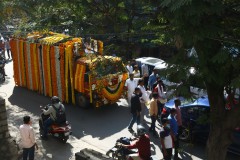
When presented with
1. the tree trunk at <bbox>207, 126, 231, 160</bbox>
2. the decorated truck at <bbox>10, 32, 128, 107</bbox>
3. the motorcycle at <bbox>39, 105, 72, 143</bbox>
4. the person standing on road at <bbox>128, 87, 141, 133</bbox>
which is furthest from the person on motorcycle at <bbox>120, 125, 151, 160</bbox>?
the decorated truck at <bbox>10, 32, 128, 107</bbox>

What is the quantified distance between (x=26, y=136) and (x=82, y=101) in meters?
5.02

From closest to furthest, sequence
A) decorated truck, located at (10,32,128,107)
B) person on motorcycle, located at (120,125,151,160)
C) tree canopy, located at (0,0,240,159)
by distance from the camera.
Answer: tree canopy, located at (0,0,240,159) → person on motorcycle, located at (120,125,151,160) → decorated truck, located at (10,32,128,107)

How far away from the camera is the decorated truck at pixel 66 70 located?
1346 cm

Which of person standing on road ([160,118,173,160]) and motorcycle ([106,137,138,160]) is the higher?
person standing on road ([160,118,173,160])

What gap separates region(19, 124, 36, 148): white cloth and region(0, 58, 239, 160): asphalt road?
1.28 metres

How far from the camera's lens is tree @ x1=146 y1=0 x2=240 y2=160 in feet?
16.9

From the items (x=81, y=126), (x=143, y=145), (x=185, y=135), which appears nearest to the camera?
(x=143, y=145)

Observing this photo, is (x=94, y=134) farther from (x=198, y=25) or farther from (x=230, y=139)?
(x=198, y=25)

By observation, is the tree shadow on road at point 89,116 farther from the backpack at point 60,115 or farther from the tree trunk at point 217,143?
the tree trunk at point 217,143

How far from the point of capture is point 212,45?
577cm

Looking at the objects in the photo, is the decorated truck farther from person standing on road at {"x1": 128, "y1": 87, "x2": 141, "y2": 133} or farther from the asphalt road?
person standing on road at {"x1": 128, "y1": 87, "x2": 141, "y2": 133}

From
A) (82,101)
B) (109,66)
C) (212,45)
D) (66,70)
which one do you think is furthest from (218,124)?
(66,70)

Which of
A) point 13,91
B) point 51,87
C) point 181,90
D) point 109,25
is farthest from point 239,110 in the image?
point 13,91

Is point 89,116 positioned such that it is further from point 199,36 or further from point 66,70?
point 199,36
